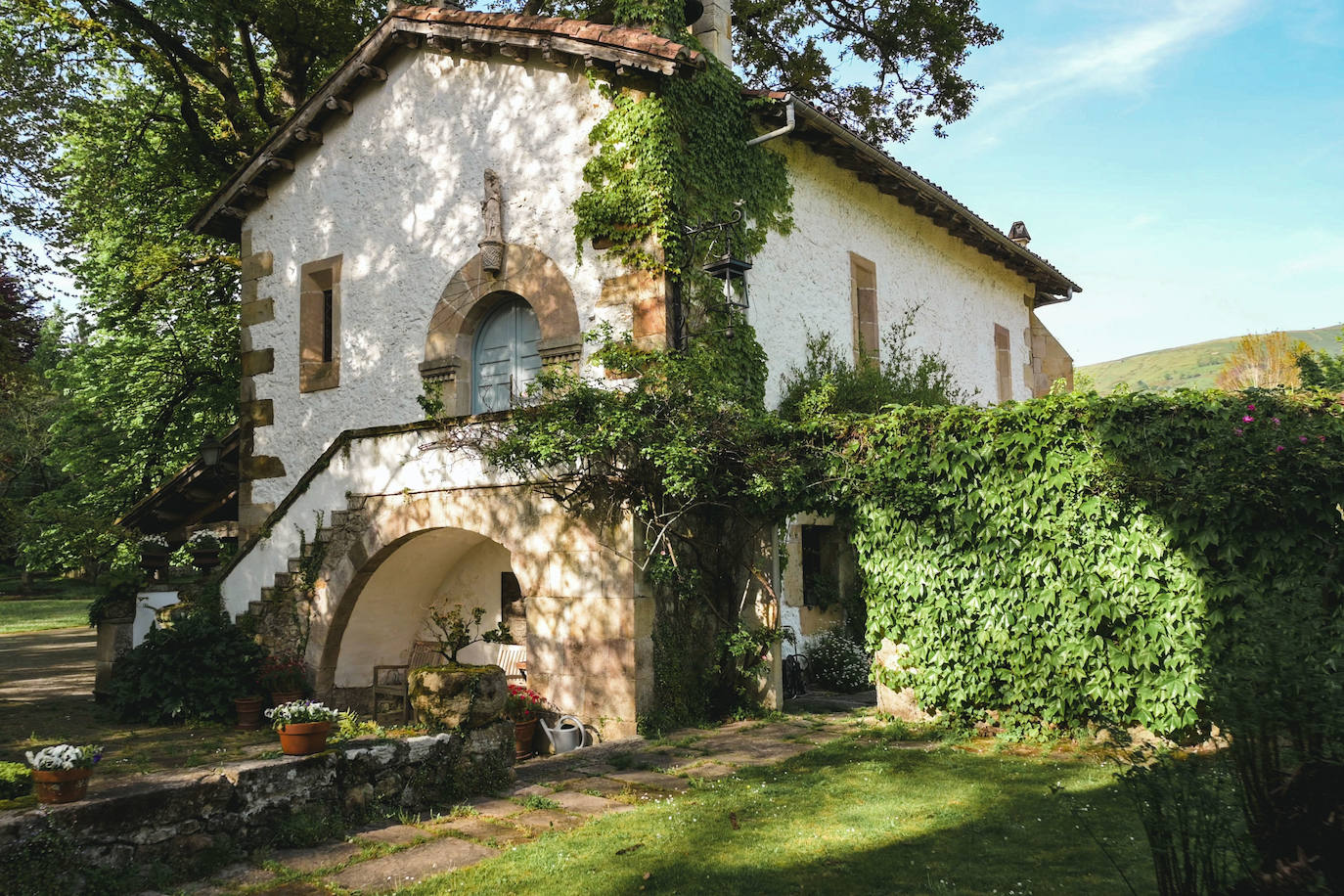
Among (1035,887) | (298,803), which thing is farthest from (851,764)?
(298,803)

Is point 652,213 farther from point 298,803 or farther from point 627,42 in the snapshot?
point 298,803

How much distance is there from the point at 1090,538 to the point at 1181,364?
408ft

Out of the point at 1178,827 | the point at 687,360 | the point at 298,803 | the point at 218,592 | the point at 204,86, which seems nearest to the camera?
the point at 1178,827

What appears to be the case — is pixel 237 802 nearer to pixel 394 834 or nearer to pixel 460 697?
pixel 394 834

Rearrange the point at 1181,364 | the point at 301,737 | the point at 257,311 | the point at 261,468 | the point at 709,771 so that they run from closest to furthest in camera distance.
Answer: the point at 301,737 → the point at 709,771 → the point at 261,468 → the point at 257,311 → the point at 1181,364

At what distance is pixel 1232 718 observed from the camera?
3209 millimetres

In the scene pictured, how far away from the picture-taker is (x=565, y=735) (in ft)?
27.3

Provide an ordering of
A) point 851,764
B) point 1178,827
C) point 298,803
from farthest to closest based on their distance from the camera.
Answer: point 851,764 < point 298,803 < point 1178,827

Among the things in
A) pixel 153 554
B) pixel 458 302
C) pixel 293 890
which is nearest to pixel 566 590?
pixel 458 302

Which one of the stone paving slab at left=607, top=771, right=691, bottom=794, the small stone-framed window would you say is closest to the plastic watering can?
the stone paving slab at left=607, top=771, right=691, bottom=794

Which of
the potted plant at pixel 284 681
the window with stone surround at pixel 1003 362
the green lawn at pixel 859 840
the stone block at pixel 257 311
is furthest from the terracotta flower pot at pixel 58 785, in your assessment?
the window with stone surround at pixel 1003 362

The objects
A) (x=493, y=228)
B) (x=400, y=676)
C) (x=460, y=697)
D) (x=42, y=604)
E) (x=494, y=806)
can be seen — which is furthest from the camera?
(x=42, y=604)

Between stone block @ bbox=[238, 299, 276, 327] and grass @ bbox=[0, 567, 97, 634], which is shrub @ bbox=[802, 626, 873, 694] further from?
grass @ bbox=[0, 567, 97, 634]

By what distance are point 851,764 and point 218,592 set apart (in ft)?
25.3
